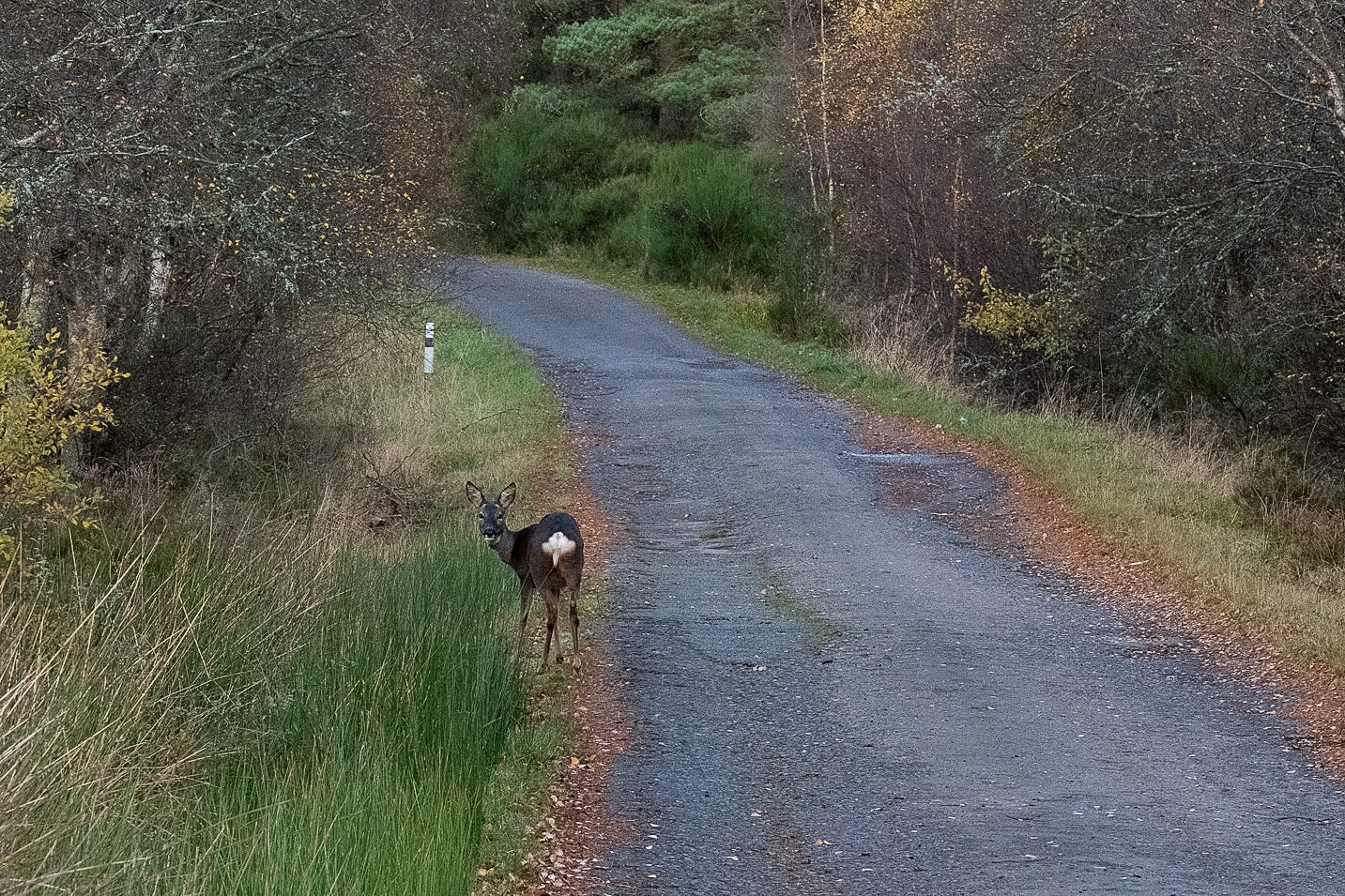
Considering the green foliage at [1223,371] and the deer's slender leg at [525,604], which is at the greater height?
the green foliage at [1223,371]

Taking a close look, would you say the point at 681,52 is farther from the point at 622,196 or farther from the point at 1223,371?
the point at 1223,371

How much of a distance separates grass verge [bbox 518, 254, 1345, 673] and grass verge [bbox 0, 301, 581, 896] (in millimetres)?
4622

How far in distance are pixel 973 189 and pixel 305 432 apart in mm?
9592

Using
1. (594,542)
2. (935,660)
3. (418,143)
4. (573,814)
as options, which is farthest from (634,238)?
(573,814)

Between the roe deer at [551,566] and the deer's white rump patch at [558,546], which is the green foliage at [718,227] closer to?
the roe deer at [551,566]

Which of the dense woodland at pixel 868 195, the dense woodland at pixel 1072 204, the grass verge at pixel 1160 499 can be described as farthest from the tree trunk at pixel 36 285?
the dense woodland at pixel 1072 204

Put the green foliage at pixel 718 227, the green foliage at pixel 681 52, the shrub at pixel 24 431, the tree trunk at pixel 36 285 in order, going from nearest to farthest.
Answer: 1. the shrub at pixel 24 431
2. the tree trunk at pixel 36 285
3. the green foliage at pixel 718 227
4. the green foliage at pixel 681 52

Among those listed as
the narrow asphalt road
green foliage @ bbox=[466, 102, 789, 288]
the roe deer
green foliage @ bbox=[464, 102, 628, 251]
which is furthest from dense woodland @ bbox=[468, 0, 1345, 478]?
green foliage @ bbox=[464, 102, 628, 251]

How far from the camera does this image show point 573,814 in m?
6.96

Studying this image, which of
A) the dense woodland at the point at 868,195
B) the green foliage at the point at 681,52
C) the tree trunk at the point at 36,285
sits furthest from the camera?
the green foliage at the point at 681,52

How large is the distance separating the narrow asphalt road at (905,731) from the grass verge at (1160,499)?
2.54ft

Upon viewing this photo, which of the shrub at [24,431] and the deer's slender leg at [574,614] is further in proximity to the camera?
the deer's slender leg at [574,614]

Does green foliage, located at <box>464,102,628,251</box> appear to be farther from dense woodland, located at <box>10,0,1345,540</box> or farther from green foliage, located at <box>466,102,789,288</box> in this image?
dense woodland, located at <box>10,0,1345,540</box>

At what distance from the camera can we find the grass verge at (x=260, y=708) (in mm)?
5227
